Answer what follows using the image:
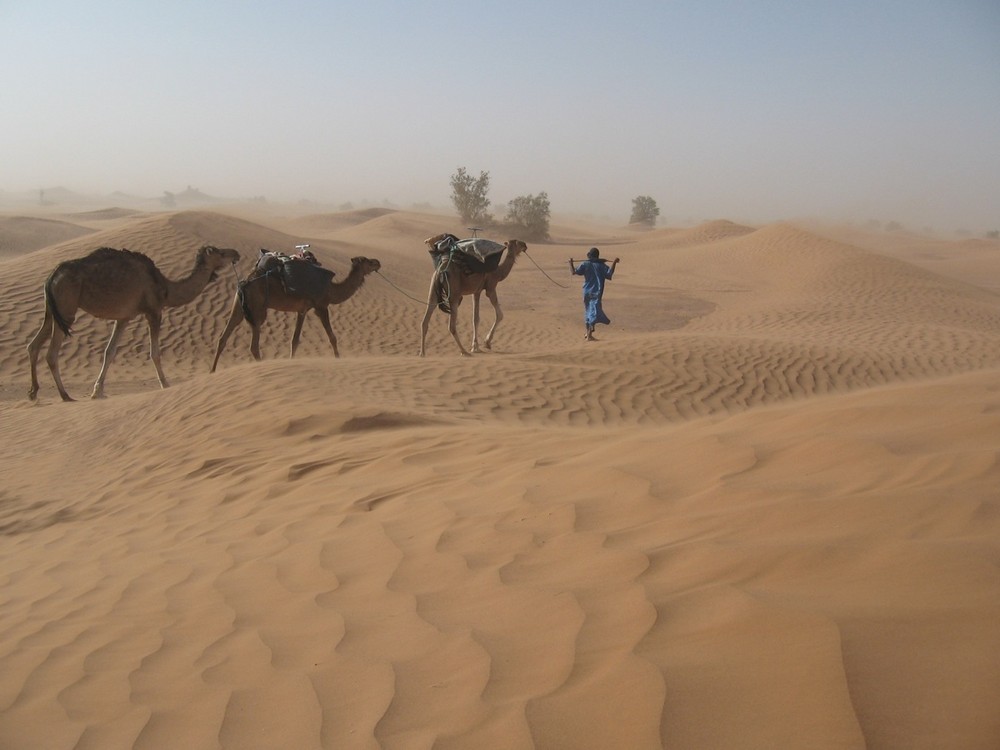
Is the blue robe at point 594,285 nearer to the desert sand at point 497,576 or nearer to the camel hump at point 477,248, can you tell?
the camel hump at point 477,248

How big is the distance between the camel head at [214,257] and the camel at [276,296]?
50 centimetres

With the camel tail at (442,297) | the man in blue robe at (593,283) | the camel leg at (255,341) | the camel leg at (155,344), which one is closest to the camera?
the camel leg at (155,344)

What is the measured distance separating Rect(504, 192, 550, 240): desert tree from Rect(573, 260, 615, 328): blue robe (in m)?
29.2

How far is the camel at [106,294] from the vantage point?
12.4 meters

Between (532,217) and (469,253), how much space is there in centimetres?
3219

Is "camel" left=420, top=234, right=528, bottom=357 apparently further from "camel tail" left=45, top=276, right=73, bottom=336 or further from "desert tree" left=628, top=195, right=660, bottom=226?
"desert tree" left=628, top=195, right=660, bottom=226

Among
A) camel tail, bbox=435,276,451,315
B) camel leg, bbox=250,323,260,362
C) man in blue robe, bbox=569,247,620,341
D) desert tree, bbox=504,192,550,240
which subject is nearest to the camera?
camel leg, bbox=250,323,260,362

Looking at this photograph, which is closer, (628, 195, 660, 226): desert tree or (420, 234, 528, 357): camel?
(420, 234, 528, 357): camel

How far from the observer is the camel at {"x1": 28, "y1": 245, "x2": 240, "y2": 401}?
487 inches

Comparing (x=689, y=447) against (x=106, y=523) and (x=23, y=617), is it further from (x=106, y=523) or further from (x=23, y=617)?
(x=106, y=523)

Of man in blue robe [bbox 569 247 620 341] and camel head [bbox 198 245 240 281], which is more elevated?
camel head [bbox 198 245 240 281]

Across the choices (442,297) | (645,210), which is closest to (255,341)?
(442,297)

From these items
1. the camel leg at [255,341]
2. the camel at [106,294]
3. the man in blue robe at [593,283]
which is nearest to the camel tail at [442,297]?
the man in blue robe at [593,283]

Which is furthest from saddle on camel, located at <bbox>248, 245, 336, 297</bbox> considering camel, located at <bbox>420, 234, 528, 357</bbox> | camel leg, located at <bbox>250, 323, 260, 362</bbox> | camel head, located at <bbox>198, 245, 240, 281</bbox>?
camel, located at <bbox>420, 234, 528, 357</bbox>
